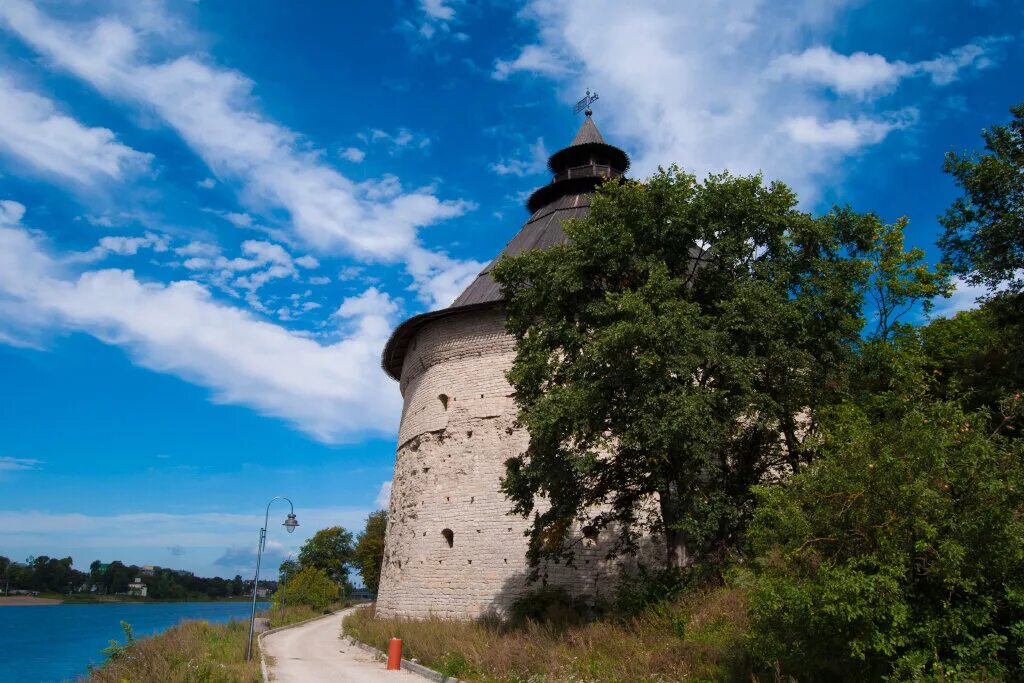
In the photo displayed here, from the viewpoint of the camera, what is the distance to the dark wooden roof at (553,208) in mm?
21031

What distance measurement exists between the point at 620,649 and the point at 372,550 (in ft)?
125

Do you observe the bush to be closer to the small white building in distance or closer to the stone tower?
the stone tower

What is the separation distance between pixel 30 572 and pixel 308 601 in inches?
3227

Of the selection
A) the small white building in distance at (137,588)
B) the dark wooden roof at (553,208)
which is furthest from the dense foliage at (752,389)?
the small white building in distance at (137,588)

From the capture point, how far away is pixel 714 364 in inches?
448

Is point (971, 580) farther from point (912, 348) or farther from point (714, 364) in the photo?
point (912, 348)

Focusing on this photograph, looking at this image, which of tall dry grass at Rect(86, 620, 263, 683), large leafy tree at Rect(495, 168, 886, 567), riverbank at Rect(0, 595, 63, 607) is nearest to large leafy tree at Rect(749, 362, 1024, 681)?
large leafy tree at Rect(495, 168, 886, 567)

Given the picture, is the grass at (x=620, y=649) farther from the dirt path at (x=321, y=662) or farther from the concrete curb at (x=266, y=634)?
the concrete curb at (x=266, y=634)

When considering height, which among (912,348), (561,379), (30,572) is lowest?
(30,572)

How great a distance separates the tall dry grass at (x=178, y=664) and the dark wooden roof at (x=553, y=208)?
10188mm

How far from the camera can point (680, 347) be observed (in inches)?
436

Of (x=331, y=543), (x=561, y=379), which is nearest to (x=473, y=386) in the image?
(x=561, y=379)

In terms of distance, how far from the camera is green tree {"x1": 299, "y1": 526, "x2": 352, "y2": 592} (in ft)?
195

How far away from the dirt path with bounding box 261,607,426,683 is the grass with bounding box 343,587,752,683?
1.01 meters
